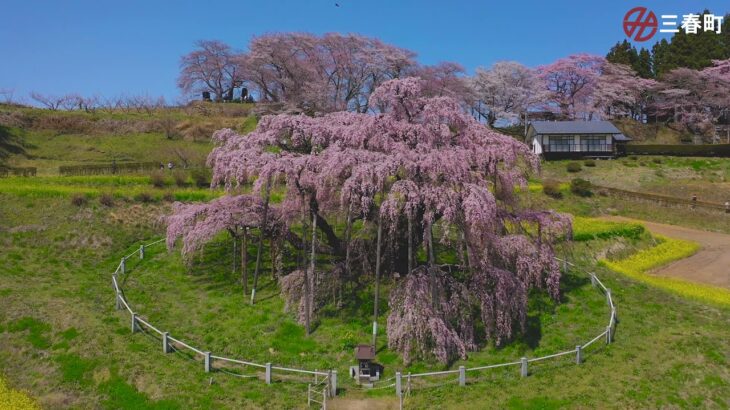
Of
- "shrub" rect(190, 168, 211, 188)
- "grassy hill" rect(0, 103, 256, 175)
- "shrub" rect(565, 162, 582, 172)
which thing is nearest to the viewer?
"shrub" rect(190, 168, 211, 188)

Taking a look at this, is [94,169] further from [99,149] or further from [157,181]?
[99,149]

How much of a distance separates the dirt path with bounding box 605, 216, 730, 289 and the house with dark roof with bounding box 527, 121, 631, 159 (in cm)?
1995

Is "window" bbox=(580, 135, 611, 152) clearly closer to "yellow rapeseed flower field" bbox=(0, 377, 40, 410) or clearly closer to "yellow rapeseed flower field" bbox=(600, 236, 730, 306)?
"yellow rapeseed flower field" bbox=(600, 236, 730, 306)

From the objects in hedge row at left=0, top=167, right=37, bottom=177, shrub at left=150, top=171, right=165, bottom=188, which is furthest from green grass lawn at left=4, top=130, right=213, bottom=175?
shrub at left=150, top=171, right=165, bottom=188

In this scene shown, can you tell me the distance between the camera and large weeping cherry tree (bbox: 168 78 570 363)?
21.9m

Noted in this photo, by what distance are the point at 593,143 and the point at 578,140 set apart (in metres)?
1.70

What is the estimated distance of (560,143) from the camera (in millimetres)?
65500

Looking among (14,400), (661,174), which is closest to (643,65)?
(661,174)

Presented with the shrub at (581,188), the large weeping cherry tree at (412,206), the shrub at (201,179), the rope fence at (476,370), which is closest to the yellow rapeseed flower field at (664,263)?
the large weeping cherry tree at (412,206)

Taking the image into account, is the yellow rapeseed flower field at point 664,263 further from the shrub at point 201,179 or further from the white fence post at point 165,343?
the shrub at point 201,179

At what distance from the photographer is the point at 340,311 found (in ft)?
82.4

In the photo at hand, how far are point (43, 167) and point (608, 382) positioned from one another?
52515mm

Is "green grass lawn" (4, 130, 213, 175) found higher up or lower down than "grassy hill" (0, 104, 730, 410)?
higher up

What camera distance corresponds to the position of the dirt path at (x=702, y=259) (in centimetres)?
3397
